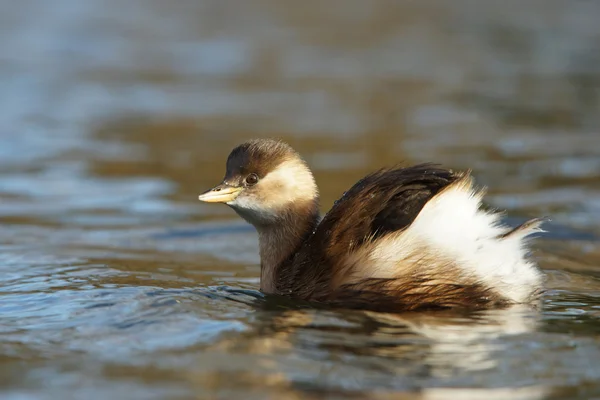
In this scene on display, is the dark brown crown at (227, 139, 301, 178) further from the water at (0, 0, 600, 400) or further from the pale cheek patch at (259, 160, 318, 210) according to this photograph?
the water at (0, 0, 600, 400)

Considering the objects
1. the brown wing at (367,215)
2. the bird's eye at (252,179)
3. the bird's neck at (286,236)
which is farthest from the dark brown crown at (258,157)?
the brown wing at (367,215)

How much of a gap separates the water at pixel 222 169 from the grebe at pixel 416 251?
6.6 inches

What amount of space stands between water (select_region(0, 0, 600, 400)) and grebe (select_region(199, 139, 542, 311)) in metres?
0.17

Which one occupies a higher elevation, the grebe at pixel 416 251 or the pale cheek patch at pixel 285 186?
the pale cheek patch at pixel 285 186

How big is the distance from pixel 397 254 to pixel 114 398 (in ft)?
5.69

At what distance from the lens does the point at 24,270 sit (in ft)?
22.4

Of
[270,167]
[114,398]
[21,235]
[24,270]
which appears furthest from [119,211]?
[114,398]

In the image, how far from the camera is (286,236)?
618 centimetres

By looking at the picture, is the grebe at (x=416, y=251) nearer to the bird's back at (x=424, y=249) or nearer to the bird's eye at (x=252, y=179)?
the bird's back at (x=424, y=249)

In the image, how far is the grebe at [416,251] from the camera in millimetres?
5352

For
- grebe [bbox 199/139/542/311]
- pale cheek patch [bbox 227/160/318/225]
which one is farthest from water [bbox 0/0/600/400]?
pale cheek patch [bbox 227/160/318/225]

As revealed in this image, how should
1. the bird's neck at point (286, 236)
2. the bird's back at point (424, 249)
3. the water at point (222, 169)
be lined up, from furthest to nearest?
the bird's neck at point (286, 236) < the bird's back at point (424, 249) < the water at point (222, 169)

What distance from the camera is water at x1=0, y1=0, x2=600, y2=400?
465 centimetres

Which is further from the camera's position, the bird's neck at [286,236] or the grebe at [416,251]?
the bird's neck at [286,236]
